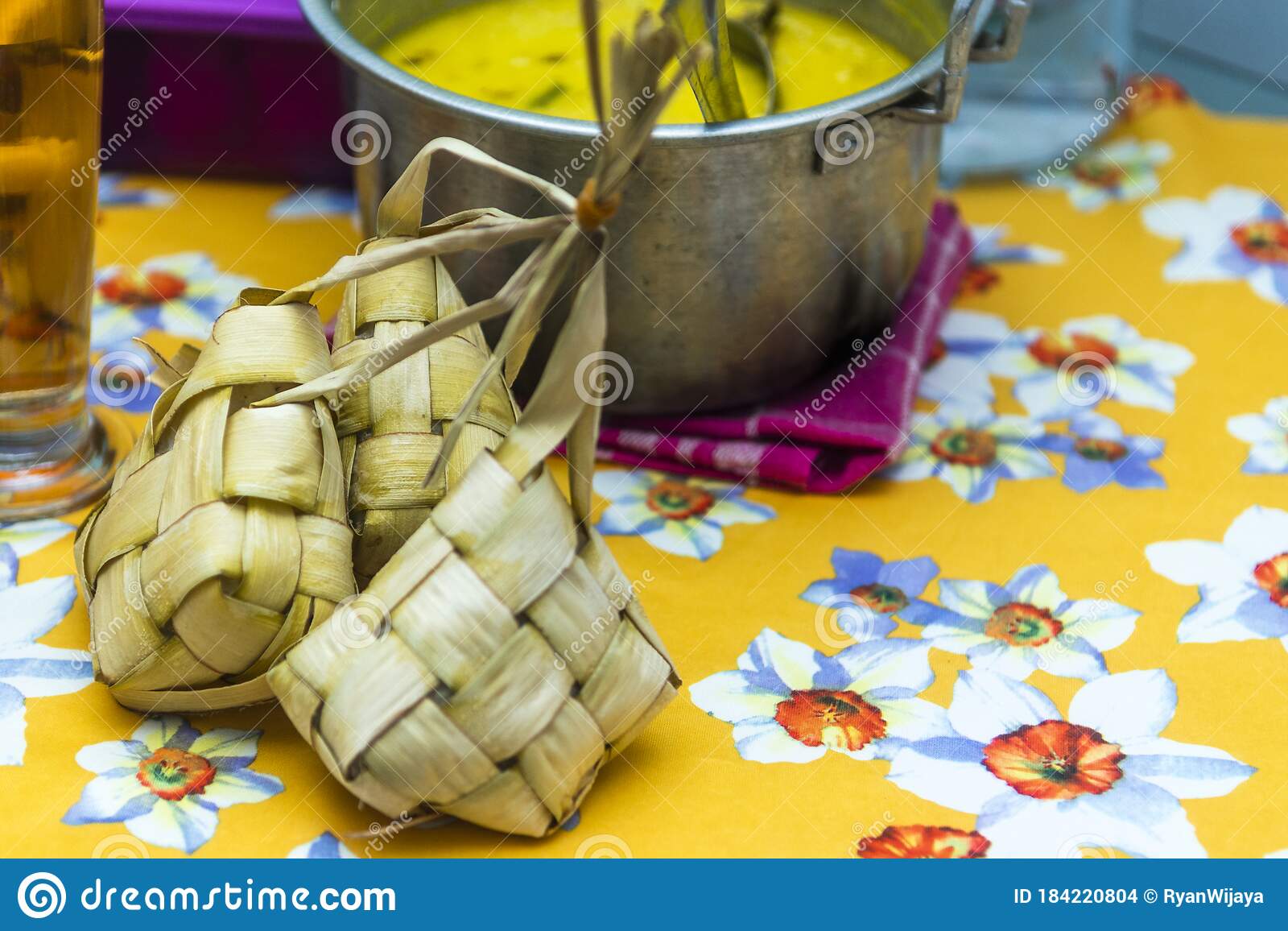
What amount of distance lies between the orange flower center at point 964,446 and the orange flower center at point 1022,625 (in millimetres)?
121

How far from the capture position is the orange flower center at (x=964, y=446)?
2.53 feet

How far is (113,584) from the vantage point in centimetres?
56

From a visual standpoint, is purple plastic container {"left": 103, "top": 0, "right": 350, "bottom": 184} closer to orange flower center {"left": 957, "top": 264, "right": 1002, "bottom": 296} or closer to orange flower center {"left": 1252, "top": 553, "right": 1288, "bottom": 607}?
orange flower center {"left": 957, "top": 264, "right": 1002, "bottom": 296}

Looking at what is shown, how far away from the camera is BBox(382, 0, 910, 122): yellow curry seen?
2.61ft

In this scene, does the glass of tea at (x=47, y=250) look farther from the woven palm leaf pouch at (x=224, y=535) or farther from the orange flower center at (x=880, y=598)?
the orange flower center at (x=880, y=598)

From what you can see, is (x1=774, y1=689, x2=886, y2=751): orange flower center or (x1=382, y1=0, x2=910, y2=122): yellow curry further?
(x1=382, y1=0, x2=910, y2=122): yellow curry

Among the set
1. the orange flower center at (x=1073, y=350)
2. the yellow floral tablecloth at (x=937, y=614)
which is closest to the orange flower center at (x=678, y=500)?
the yellow floral tablecloth at (x=937, y=614)

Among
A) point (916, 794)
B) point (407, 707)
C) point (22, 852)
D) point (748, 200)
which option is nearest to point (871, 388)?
point (748, 200)

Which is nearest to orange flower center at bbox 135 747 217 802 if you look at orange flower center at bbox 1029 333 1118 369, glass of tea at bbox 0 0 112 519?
glass of tea at bbox 0 0 112 519

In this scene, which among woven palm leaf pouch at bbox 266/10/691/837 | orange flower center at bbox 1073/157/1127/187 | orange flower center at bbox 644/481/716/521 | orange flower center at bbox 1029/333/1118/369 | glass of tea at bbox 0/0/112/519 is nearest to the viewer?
woven palm leaf pouch at bbox 266/10/691/837

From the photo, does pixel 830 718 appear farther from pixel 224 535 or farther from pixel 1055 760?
pixel 224 535

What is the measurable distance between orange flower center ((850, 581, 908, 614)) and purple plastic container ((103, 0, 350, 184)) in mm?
469

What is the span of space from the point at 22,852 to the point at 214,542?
137 mm

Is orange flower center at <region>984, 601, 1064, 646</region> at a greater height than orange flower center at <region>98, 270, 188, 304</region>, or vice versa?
orange flower center at <region>98, 270, 188, 304</region>
